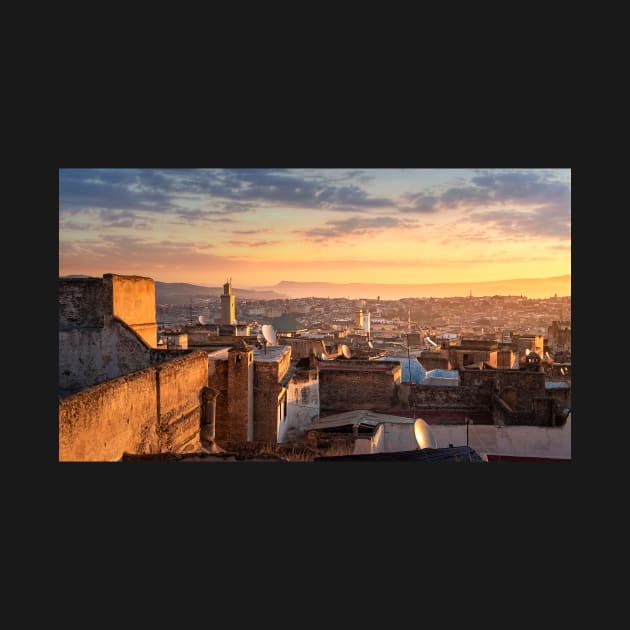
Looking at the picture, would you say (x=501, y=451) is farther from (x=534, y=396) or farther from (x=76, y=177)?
(x=76, y=177)

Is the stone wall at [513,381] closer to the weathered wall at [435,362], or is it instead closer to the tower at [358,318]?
the tower at [358,318]

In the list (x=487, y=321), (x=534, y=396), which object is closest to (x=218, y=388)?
(x=534, y=396)

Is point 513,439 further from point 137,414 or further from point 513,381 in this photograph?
point 137,414

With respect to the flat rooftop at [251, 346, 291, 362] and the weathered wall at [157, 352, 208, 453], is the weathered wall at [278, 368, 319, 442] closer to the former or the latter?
the flat rooftop at [251, 346, 291, 362]

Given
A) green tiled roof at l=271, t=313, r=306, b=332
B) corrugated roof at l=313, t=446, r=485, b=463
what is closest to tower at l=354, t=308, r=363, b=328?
green tiled roof at l=271, t=313, r=306, b=332

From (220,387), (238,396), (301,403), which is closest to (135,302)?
(220,387)

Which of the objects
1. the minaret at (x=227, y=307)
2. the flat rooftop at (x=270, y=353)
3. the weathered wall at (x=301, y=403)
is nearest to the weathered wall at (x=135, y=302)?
the minaret at (x=227, y=307)

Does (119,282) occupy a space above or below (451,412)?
above
